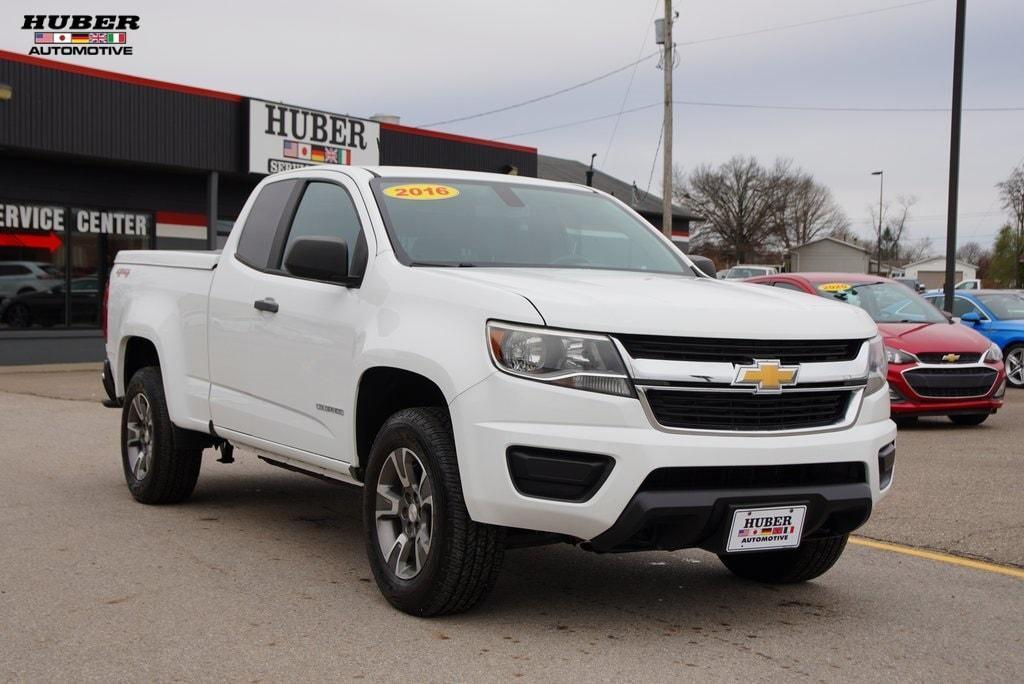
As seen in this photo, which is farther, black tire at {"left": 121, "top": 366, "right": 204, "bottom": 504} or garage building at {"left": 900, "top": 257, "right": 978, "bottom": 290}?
garage building at {"left": 900, "top": 257, "right": 978, "bottom": 290}

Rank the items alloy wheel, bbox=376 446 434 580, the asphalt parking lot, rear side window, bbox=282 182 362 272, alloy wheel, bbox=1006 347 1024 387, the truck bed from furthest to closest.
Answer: alloy wheel, bbox=1006 347 1024 387
the truck bed
rear side window, bbox=282 182 362 272
alloy wheel, bbox=376 446 434 580
the asphalt parking lot

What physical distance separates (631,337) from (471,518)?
936 millimetres

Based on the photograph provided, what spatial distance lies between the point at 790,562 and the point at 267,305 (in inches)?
113

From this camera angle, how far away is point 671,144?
97.7 feet

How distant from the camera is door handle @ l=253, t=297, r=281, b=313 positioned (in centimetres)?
624

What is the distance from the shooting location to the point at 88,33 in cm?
2494

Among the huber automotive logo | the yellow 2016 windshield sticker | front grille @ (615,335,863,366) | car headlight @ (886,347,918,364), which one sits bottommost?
car headlight @ (886,347,918,364)

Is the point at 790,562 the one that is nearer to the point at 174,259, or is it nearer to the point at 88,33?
the point at 174,259

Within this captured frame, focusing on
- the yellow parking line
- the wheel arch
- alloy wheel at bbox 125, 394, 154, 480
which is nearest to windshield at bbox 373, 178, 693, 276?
the wheel arch

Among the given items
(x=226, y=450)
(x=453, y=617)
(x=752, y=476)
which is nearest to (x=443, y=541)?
(x=453, y=617)

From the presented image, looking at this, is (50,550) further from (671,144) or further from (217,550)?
(671,144)

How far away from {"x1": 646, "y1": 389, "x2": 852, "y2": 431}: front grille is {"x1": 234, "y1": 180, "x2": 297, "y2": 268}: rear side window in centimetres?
286

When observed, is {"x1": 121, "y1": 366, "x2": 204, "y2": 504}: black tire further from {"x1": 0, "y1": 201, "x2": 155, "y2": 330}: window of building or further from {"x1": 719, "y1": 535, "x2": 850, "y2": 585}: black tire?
{"x1": 0, "y1": 201, "x2": 155, "y2": 330}: window of building

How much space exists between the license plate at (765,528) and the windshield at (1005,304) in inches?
598
